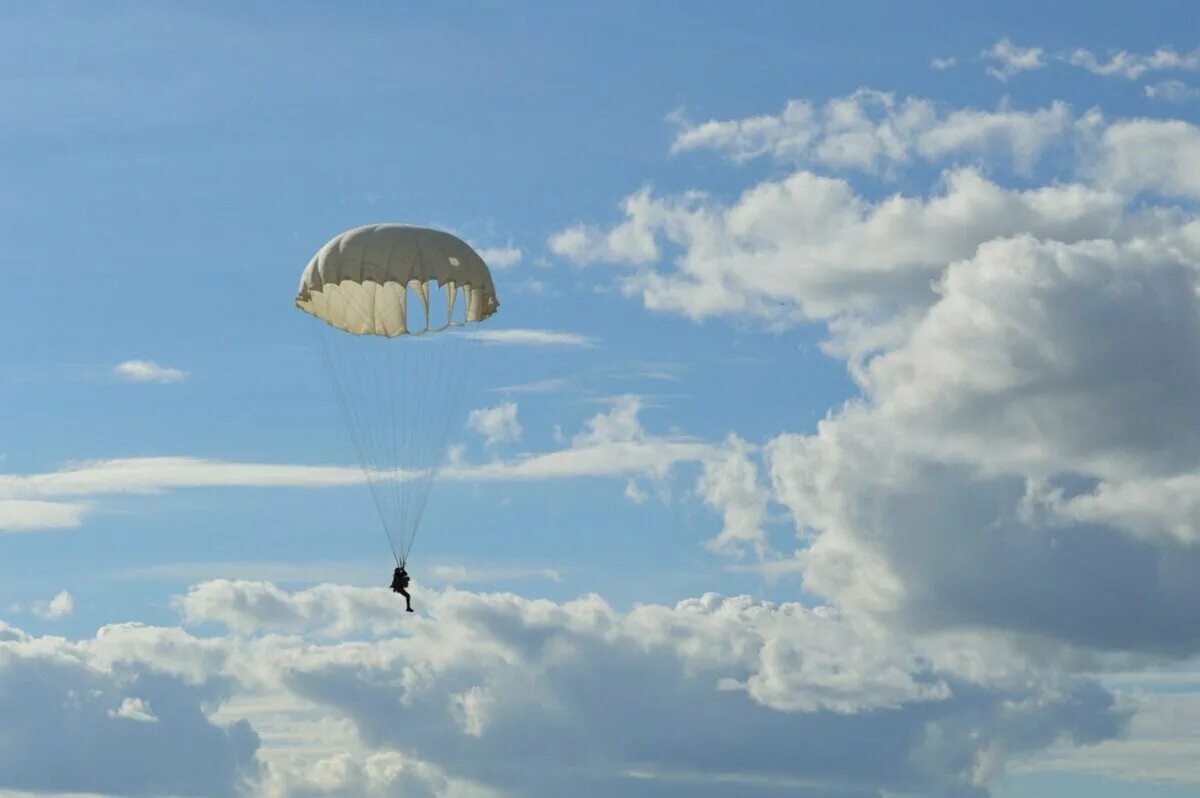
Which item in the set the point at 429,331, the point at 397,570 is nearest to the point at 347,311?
the point at 429,331

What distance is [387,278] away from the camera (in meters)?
130

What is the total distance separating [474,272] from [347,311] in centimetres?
880

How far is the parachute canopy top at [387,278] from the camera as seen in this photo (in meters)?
130

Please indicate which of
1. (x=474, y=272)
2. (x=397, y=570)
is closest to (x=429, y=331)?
(x=474, y=272)

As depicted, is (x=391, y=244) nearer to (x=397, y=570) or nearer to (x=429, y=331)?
(x=429, y=331)

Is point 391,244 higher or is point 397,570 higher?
point 391,244

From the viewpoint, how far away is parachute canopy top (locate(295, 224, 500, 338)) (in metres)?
130

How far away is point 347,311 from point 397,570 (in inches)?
632

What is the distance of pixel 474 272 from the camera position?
132750mm

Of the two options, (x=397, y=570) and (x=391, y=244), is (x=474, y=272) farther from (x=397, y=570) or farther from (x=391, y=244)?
(x=397, y=570)

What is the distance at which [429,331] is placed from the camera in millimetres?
134250

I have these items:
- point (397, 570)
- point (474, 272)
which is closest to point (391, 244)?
point (474, 272)

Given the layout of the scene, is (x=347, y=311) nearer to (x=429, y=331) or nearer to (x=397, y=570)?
(x=429, y=331)

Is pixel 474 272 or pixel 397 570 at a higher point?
pixel 474 272
